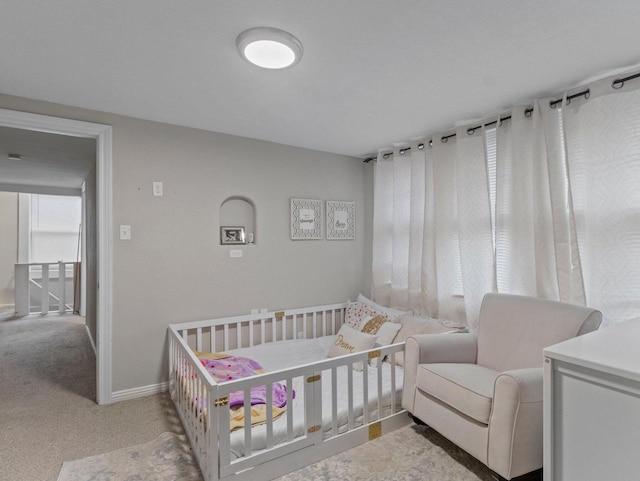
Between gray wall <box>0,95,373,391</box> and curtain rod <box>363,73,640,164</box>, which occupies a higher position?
curtain rod <box>363,73,640,164</box>

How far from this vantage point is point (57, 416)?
2277 mm

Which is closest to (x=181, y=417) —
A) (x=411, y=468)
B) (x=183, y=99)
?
(x=411, y=468)

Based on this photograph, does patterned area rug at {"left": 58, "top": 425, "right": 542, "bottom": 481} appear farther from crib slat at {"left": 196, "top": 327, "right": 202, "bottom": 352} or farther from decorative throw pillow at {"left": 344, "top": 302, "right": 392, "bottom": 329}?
decorative throw pillow at {"left": 344, "top": 302, "right": 392, "bottom": 329}

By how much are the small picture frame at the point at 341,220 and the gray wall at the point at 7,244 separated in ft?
21.1

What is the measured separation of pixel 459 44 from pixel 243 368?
7.66 feet

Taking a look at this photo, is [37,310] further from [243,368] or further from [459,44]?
[459,44]

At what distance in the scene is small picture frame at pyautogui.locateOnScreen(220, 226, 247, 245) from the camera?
2.95 meters

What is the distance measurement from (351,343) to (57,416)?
7.00 ft

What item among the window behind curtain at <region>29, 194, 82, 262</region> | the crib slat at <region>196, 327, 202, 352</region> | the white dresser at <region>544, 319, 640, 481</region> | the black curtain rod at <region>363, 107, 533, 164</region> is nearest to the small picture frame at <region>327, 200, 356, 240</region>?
the black curtain rod at <region>363, 107, 533, 164</region>

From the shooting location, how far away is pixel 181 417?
221 centimetres

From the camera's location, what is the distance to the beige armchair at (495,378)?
1.52m

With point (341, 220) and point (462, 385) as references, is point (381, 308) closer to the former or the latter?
point (341, 220)

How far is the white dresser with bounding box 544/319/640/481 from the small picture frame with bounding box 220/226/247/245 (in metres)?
2.44

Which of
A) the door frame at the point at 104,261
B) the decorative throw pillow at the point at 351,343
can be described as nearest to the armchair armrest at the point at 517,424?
the decorative throw pillow at the point at 351,343
